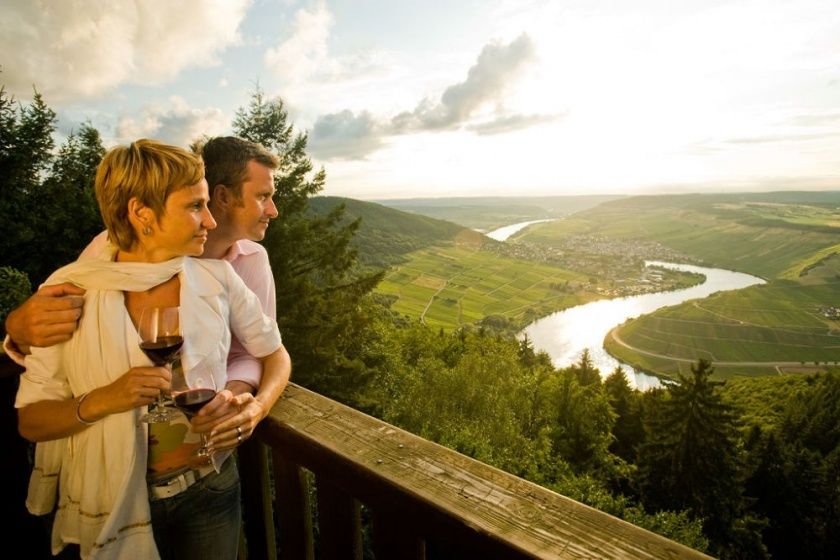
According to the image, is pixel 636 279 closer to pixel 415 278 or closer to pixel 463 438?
pixel 415 278

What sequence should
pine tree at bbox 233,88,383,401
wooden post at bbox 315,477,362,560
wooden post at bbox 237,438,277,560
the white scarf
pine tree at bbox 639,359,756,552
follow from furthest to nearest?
pine tree at bbox 639,359,756,552
pine tree at bbox 233,88,383,401
wooden post at bbox 237,438,277,560
the white scarf
wooden post at bbox 315,477,362,560

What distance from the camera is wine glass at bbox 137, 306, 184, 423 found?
141 centimetres

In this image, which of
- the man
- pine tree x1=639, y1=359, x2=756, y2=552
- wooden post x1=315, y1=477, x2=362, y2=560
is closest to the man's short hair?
the man

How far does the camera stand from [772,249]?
13712cm

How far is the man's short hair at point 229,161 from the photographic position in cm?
245

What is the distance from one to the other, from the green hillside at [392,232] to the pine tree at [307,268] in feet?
267

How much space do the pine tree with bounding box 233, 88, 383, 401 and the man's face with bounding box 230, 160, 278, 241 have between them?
13136 mm

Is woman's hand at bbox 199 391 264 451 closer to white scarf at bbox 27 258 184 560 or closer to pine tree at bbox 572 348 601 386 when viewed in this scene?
white scarf at bbox 27 258 184 560

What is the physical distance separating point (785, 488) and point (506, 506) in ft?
136

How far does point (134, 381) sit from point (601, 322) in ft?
343

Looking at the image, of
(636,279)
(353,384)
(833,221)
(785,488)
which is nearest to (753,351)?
(636,279)

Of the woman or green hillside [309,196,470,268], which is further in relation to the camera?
green hillside [309,196,470,268]

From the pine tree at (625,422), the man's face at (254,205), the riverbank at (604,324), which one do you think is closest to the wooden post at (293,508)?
the man's face at (254,205)

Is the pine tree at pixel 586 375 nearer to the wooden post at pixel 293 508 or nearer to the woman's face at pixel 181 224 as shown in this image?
the wooden post at pixel 293 508
